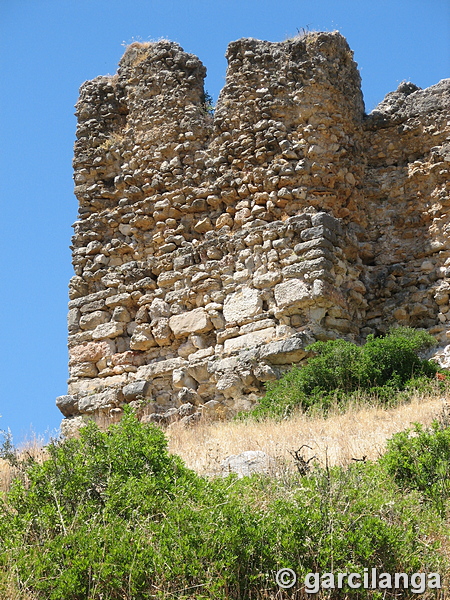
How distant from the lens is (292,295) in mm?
10062

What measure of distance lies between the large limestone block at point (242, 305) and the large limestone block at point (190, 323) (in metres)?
0.34

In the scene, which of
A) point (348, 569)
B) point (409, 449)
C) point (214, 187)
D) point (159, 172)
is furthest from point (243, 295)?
point (348, 569)

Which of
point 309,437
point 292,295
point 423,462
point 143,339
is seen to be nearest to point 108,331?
point 143,339

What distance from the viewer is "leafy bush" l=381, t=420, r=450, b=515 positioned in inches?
219

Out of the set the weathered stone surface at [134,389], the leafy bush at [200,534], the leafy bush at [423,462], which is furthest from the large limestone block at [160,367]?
the leafy bush at [200,534]

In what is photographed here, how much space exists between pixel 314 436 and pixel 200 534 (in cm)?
276

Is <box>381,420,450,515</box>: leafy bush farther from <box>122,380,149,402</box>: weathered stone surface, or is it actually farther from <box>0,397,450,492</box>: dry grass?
<box>122,380,149,402</box>: weathered stone surface

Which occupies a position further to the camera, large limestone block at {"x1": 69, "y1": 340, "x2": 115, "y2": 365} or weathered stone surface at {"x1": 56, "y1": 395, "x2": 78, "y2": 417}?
large limestone block at {"x1": 69, "y1": 340, "x2": 115, "y2": 365}

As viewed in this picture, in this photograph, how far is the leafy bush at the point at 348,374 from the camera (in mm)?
9070

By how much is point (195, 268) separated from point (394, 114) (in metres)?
3.88

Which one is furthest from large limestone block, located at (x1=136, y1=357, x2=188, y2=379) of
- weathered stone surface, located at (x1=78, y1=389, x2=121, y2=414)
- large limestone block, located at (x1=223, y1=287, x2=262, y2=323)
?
large limestone block, located at (x1=223, y1=287, x2=262, y2=323)

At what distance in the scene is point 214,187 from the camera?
1145 centimetres

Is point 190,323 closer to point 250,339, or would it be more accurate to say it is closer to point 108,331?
point 250,339

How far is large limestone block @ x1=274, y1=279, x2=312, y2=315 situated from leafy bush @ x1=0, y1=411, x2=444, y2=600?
4.51 meters
